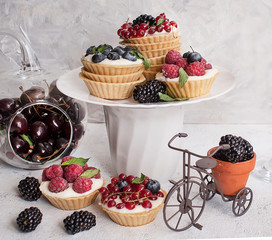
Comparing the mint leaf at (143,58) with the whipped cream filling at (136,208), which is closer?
the whipped cream filling at (136,208)

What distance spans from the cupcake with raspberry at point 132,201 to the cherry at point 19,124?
1.24 ft

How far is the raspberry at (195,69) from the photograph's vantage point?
126 centimetres

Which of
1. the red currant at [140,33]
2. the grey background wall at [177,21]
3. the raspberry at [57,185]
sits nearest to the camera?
the raspberry at [57,185]

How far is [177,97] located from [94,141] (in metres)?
0.61

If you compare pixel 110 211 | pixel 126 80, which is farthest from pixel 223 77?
pixel 110 211

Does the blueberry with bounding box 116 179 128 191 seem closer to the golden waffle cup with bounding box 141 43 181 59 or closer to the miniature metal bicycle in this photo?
the miniature metal bicycle

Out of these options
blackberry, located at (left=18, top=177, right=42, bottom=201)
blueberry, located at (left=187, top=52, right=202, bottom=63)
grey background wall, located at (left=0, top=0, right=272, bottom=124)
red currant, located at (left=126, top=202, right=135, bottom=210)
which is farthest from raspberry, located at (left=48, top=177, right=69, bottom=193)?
grey background wall, located at (left=0, top=0, right=272, bottom=124)

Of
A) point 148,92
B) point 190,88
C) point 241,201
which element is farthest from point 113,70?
point 241,201

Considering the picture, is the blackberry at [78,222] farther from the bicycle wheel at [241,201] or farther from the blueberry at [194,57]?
the blueberry at [194,57]

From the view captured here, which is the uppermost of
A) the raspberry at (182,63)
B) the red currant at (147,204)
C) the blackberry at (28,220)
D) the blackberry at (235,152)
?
the raspberry at (182,63)

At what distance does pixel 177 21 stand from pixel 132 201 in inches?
36.7

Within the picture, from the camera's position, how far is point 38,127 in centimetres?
144

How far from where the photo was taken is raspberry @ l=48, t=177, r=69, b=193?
4.08 ft

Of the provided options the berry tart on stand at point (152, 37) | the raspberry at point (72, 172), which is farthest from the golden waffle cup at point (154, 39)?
the raspberry at point (72, 172)
